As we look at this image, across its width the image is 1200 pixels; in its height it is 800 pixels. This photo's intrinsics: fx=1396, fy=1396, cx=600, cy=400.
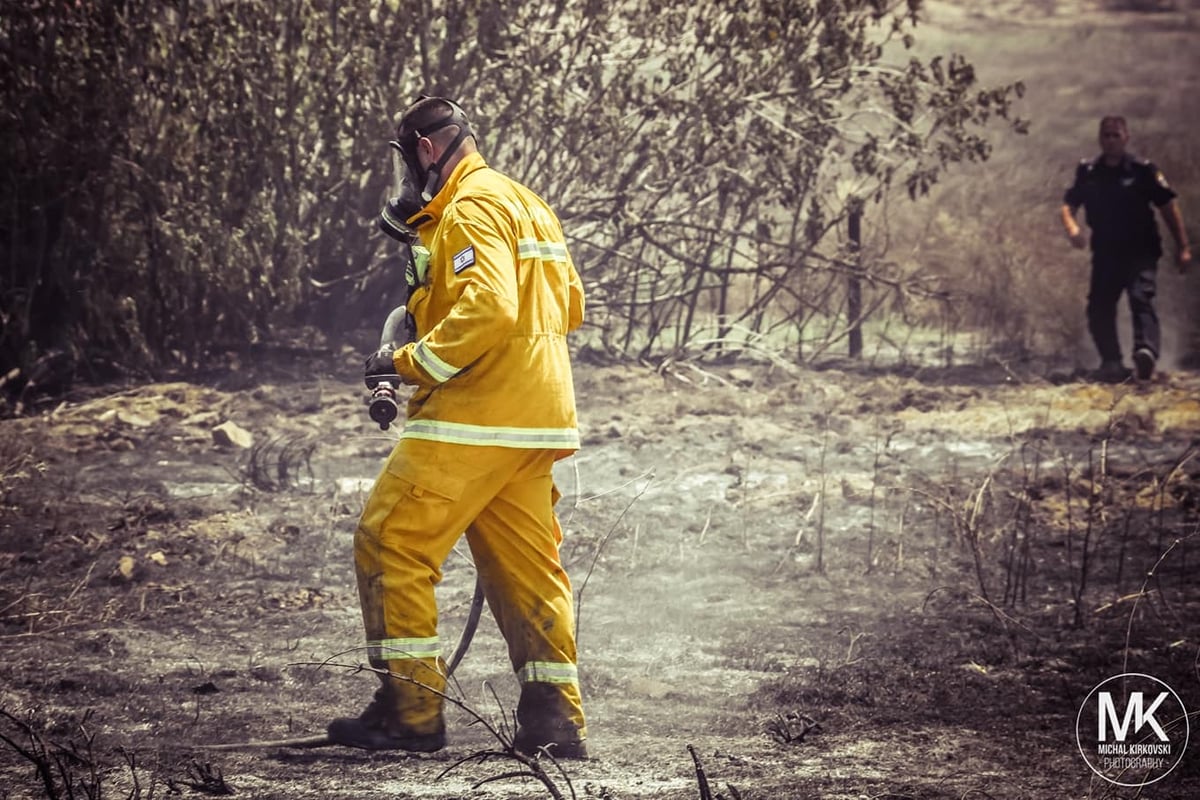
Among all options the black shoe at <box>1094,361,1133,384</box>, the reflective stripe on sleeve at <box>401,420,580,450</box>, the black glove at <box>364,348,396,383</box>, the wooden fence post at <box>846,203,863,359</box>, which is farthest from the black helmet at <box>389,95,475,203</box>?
the black shoe at <box>1094,361,1133,384</box>

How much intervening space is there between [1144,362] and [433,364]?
7.63 metres

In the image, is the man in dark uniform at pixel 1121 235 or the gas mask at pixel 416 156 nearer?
the gas mask at pixel 416 156

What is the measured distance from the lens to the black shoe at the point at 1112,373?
10234 millimetres

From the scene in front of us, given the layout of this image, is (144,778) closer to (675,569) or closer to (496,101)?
(675,569)

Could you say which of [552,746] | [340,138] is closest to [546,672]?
[552,746]

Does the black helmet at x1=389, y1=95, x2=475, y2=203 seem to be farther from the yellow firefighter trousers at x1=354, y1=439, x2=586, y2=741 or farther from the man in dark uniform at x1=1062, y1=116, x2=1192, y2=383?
the man in dark uniform at x1=1062, y1=116, x2=1192, y2=383

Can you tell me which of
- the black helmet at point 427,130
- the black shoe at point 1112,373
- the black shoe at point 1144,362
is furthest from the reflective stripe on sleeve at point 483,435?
the black shoe at point 1112,373

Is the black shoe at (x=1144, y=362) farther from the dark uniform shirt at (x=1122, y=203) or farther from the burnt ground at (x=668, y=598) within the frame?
the dark uniform shirt at (x=1122, y=203)

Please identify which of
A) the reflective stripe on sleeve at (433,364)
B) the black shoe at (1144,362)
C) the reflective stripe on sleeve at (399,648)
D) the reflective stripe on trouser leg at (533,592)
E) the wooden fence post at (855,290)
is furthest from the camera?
the wooden fence post at (855,290)

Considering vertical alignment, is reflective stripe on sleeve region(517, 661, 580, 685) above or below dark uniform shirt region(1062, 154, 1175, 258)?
below

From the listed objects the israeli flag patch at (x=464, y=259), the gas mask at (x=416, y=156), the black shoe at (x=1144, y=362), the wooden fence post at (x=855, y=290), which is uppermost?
the gas mask at (x=416, y=156)

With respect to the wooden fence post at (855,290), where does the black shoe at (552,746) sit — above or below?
below

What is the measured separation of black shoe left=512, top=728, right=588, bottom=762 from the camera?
4.00 meters

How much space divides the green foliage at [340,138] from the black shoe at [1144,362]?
6.01ft
